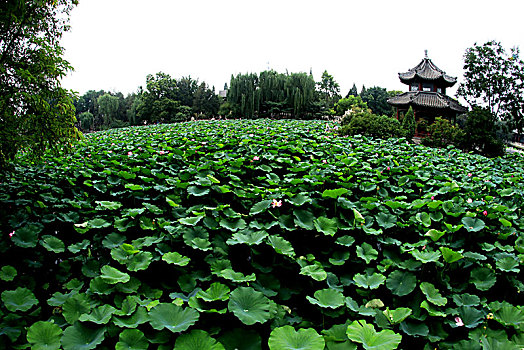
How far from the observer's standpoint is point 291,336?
4.55 ft

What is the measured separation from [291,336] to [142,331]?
745 mm

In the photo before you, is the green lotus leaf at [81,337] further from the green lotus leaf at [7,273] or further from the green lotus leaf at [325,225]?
the green lotus leaf at [325,225]

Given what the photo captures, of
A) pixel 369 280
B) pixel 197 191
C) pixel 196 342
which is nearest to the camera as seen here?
pixel 196 342

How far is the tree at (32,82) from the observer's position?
280 centimetres

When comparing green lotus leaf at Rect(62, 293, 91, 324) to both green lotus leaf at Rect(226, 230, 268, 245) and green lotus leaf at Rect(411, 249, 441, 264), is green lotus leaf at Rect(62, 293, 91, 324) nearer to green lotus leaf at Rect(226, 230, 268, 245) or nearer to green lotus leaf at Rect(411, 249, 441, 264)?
green lotus leaf at Rect(226, 230, 268, 245)

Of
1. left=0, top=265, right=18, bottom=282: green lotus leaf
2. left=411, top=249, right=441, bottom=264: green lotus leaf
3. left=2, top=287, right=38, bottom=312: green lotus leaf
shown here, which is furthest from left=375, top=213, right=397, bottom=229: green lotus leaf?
left=0, top=265, right=18, bottom=282: green lotus leaf

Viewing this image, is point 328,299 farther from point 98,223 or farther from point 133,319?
point 98,223

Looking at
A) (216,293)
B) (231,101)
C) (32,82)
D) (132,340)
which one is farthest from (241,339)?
(231,101)

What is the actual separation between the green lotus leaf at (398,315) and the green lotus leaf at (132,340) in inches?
51.0

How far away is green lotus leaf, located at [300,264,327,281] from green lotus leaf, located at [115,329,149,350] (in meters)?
0.94

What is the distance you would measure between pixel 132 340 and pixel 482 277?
2244 mm

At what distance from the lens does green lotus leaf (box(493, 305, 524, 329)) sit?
167 centimetres

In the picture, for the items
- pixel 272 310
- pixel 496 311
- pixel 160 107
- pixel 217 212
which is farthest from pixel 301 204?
pixel 160 107

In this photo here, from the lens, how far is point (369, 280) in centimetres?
191
